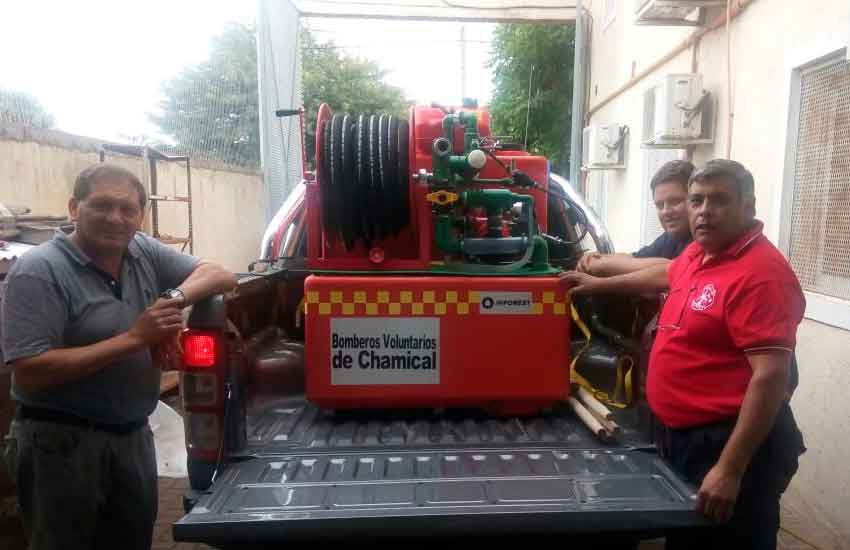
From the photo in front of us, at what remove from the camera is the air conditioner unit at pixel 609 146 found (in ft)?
26.9

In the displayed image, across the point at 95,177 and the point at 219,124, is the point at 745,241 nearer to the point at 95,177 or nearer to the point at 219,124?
the point at 95,177

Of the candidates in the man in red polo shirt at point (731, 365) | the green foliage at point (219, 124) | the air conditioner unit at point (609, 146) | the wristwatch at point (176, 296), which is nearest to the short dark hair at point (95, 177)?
the wristwatch at point (176, 296)

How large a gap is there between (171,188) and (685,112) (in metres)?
7.37

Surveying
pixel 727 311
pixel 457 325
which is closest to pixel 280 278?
pixel 457 325

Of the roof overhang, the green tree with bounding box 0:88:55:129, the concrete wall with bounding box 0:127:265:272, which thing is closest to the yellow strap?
the concrete wall with bounding box 0:127:265:272

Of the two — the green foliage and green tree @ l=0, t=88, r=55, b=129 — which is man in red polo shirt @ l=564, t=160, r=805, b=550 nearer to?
green tree @ l=0, t=88, r=55, b=129

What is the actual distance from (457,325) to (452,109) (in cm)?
137

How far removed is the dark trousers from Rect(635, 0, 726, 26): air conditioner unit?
4.35m

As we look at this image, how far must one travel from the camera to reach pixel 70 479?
2.05 m

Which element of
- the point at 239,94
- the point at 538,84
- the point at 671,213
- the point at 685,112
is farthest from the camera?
the point at 239,94

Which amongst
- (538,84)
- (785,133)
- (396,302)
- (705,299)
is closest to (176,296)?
(396,302)

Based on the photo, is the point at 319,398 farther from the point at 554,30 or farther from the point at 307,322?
the point at 554,30

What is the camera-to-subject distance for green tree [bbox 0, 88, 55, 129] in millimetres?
7176

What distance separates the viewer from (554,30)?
11828 millimetres
